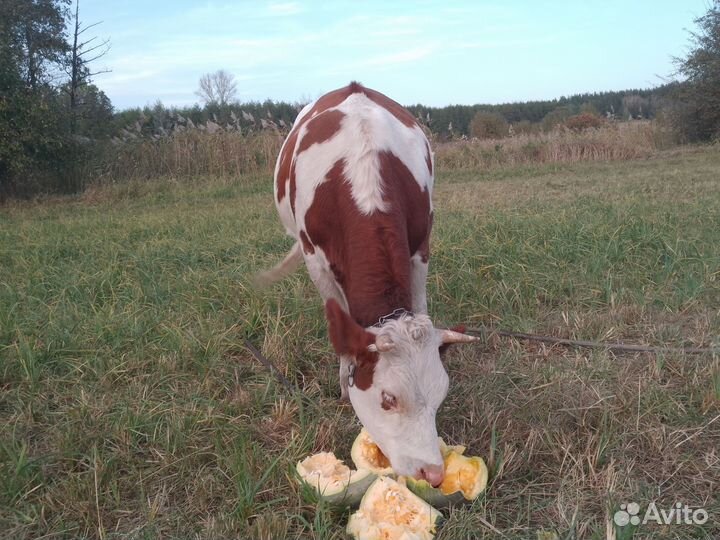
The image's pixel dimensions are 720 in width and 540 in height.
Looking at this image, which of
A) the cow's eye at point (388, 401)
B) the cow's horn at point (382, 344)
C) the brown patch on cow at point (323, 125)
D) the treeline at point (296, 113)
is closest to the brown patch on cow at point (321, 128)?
the brown patch on cow at point (323, 125)

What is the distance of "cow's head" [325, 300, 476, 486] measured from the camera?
2.15 m

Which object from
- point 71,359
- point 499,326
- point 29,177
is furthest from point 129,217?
point 499,326

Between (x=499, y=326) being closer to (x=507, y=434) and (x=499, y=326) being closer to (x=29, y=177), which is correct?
(x=507, y=434)

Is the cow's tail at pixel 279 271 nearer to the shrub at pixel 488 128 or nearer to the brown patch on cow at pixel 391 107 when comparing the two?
the brown patch on cow at pixel 391 107

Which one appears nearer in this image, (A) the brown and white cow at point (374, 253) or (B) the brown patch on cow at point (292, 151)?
(A) the brown and white cow at point (374, 253)

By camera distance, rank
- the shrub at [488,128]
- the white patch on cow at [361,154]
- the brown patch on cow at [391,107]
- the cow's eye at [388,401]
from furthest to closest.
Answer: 1. the shrub at [488,128]
2. the brown patch on cow at [391,107]
3. the white patch on cow at [361,154]
4. the cow's eye at [388,401]

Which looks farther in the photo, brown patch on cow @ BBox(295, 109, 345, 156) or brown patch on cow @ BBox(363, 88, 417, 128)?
brown patch on cow @ BBox(363, 88, 417, 128)

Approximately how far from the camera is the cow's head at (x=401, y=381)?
215 centimetres

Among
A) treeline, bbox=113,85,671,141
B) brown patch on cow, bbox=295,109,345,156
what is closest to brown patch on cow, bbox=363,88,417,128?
brown patch on cow, bbox=295,109,345,156

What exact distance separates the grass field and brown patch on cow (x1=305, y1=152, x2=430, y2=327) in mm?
644

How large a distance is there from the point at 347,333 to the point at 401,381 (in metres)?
0.27

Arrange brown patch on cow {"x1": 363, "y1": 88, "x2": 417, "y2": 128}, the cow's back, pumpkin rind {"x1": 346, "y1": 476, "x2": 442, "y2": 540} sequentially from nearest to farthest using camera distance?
pumpkin rind {"x1": 346, "y1": 476, "x2": 442, "y2": 540} < the cow's back < brown patch on cow {"x1": 363, "y1": 88, "x2": 417, "y2": 128}

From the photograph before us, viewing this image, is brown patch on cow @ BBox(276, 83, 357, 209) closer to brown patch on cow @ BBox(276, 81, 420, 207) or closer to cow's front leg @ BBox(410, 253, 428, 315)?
brown patch on cow @ BBox(276, 81, 420, 207)

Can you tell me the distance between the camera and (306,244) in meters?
3.44
